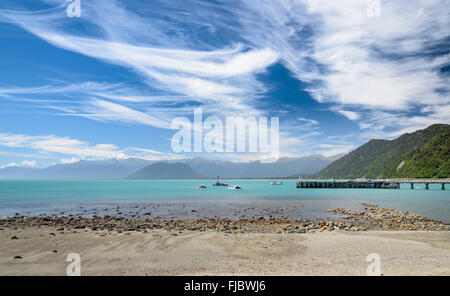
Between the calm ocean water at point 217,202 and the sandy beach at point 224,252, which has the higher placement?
the sandy beach at point 224,252

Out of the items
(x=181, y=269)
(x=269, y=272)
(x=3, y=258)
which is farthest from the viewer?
(x=3, y=258)

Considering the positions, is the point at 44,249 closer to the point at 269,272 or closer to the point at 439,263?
the point at 269,272

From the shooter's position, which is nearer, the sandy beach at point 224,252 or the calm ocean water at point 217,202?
the sandy beach at point 224,252

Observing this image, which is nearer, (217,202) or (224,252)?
(224,252)

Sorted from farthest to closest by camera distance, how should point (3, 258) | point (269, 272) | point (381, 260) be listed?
point (3, 258) → point (381, 260) → point (269, 272)

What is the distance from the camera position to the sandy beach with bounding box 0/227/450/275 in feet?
33.4

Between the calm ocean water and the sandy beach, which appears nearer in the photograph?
the sandy beach

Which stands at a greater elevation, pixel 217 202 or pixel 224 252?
pixel 224 252

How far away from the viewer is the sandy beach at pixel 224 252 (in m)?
10.2

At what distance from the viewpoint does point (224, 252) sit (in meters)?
12.9

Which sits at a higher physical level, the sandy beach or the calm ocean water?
the sandy beach

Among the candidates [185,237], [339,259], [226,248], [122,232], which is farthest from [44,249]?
[339,259]
